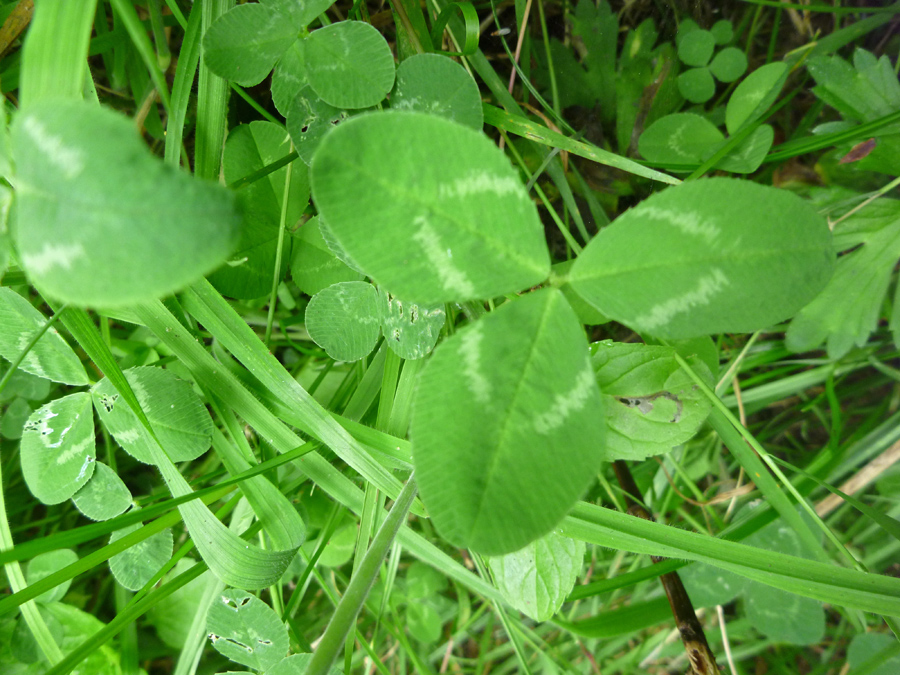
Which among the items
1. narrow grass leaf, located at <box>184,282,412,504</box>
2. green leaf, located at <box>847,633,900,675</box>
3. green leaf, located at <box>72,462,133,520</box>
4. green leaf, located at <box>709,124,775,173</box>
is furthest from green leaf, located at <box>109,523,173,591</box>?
green leaf, located at <box>847,633,900,675</box>

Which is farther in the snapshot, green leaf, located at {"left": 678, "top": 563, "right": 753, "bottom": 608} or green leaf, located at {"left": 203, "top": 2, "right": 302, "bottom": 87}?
green leaf, located at {"left": 678, "top": 563, "right": 753, "bottom": 608}

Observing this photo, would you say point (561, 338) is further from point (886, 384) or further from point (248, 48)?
point (886, 384)

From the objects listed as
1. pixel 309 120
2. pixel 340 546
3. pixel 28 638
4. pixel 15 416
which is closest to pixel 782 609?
pixel 340 546

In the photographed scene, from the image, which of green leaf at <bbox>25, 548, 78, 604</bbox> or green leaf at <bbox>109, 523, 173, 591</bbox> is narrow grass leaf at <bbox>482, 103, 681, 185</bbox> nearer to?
green leaf at <bbox>109, 523, 173, 591</bbox>

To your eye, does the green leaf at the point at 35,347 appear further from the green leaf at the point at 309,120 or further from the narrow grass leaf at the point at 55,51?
the green leaf at the point at 309,120

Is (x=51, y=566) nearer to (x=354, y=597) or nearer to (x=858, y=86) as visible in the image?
(x=354, y=597)

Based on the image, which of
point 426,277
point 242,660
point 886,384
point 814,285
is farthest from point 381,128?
point 886,384

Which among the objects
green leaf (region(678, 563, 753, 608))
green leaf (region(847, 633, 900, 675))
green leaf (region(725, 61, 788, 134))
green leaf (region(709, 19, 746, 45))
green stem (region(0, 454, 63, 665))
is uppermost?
green leaf (region(709, 19, 746, 45))

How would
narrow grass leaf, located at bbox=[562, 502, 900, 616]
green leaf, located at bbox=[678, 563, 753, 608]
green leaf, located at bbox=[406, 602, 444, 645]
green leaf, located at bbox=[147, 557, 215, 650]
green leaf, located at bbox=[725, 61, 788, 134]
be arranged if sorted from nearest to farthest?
narrow grass leaf, located at bbox=[562, 502, 900, 616], green leaf, located at bbox=[725, 61, 788, 134], green leaf, located at bbox=[147, 557, 215, 650], green leaf, located at bbox=[678, 563, 753, 608], green leaf, located at bbox=[406, 602, 444, 645]

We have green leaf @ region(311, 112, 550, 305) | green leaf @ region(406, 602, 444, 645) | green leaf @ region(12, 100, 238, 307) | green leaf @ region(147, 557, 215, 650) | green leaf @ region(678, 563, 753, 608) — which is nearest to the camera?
green leaf @ region(12, 100, 238, 307)
